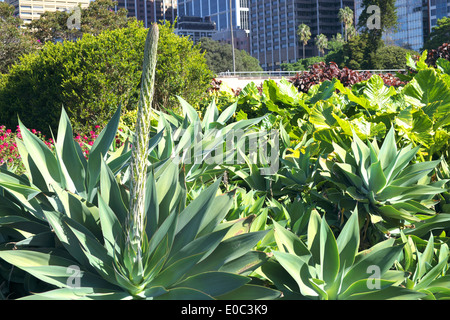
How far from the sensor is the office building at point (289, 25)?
14038 centimetres

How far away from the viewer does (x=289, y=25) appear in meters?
144

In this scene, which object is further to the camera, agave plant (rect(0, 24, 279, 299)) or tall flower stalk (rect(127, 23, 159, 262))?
agave plant (rect(0, 24, 279, 299))

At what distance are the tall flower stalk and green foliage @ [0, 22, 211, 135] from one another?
297 inches

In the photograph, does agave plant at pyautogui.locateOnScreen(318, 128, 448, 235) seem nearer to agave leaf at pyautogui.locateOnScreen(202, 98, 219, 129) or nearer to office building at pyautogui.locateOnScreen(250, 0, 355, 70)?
agave leaf at pyautogui.locateOnScreen(202, 98, 219, 129)

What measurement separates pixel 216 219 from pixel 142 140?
0.62 m

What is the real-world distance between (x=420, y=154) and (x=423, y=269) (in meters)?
1.18

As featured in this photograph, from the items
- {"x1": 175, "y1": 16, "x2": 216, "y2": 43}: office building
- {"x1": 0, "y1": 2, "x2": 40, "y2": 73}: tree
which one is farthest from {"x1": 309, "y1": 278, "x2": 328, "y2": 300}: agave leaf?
{"x1": 175, "y1": 16, "x2": 216, "y2": 43}: office building

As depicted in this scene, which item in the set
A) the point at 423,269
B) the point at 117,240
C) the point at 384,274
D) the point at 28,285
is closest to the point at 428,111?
the point at 423,269

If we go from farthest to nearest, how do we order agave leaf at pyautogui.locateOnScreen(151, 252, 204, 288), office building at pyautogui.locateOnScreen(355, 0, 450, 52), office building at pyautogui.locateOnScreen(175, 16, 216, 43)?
1. office building at pyautogui.locateOnScreen(175, 16, 216, 43)
2. office building at pyautogui.locateOnScreen(355, 0, 450, 52)
3. agave leaf at pyautogui.locateOnScreen(151, 252, 204, 288)

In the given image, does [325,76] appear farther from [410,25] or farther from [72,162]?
[410,25]

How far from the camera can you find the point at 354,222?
1924mm

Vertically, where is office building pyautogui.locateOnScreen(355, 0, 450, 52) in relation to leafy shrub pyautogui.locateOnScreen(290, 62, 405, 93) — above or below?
above

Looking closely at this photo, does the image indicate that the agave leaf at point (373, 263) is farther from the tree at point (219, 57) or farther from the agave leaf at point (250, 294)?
the tree at point (219, 57)

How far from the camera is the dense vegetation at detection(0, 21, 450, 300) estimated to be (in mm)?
1698
